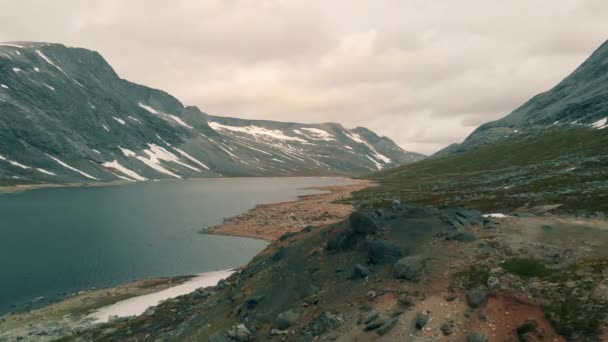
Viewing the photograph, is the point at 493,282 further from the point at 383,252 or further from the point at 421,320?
the point at 383,252

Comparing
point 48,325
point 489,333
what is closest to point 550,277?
point 489,333

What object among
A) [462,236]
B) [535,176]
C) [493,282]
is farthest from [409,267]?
[535,176]

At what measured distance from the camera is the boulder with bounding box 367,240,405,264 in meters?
31.7

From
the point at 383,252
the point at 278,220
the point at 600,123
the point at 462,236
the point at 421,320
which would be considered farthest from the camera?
the point at 600,123

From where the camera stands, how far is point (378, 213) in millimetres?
42375

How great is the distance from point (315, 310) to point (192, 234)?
7063cm

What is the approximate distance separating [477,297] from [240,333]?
54.2 feet

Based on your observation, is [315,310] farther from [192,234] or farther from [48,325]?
[192,234]

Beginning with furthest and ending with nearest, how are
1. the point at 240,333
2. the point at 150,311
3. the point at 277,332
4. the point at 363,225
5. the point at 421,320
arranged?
the point at 150,311 → the point at 363,225 → the point at 240,333 → the point at 277,332 → the point at 421,320

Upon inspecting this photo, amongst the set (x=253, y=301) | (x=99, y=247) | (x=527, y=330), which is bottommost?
(x=253, y=301)

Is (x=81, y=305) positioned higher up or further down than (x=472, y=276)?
further down

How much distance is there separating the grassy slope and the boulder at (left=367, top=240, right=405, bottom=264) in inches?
1276

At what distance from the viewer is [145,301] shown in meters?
49.2

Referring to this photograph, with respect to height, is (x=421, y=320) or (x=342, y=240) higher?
(x=342, y=240)
